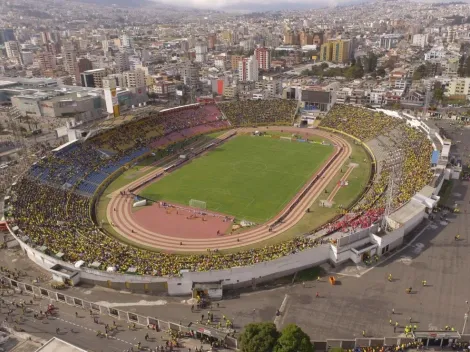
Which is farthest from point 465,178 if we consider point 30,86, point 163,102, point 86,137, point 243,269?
point 30,86

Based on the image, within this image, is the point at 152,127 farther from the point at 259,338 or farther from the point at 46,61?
the point at 46,61

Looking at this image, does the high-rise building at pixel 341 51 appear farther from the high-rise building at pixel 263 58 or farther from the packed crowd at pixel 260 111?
the packed crowd at pixel 260 111

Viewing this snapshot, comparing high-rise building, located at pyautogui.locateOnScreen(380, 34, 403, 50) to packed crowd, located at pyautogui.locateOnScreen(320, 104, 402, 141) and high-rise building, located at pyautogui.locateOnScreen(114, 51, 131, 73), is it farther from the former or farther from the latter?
packed crowd, located at pyautogui.locateOnScreen(320, 104, 402, 141)

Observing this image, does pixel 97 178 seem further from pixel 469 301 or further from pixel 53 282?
pixel 469 301

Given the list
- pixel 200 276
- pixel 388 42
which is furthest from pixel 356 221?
pixel 388 42

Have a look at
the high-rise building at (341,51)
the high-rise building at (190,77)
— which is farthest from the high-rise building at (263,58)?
the high-rise building at (190,77)

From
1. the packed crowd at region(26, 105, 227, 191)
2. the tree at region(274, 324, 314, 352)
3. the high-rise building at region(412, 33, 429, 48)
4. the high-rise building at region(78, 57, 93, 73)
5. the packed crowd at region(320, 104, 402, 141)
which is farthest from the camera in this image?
the high-rise building at region(412, 33, 429, 48)

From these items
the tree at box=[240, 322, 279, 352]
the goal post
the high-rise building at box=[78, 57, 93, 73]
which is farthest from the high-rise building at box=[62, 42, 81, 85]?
the tree at box=[240, 322, 279, 352]
